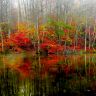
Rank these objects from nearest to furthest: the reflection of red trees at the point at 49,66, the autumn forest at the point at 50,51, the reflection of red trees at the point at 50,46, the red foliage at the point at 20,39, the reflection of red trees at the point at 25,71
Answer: the autumn forest at the point at 50,51 → the reflection of red trees at the point at 25,71 → the reflection of red trees at the point at 49,66 → the reflection of red trees at the point at 50,46 → the red foliage at the point at 20,39

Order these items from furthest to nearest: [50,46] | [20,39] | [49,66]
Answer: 1. [20,39]
2. [50,46]
3. [49,66]

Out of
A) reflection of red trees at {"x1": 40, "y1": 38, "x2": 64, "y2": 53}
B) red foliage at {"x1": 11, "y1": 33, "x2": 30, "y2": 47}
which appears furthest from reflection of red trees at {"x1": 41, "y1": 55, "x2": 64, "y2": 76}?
red foliage at {"x1": 11, "y1": 33, "x2": 30, "y2": 47}

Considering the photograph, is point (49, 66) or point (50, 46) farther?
point (50, 46)

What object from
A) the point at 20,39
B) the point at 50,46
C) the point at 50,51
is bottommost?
the point at 50,51

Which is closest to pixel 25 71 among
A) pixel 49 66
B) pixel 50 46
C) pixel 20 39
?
pixel 49 66

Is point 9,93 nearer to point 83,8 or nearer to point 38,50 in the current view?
point 38,50

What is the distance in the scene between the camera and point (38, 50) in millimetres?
38406

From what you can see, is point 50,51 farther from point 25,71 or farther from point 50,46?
point 25,71

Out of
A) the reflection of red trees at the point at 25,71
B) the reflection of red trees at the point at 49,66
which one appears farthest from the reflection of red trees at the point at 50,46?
the reflection of red trees at the point at 25,71

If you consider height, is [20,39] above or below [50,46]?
above

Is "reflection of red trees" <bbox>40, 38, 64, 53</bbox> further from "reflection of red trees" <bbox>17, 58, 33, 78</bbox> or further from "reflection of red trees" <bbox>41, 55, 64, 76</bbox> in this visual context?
"reflection of red trees" <bbox>17, 58, 33, 78</bbox>

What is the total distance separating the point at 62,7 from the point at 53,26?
18230mm

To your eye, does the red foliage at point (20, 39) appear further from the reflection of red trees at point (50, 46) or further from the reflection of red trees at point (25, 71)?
the reflection of red trees at point (25, 71)

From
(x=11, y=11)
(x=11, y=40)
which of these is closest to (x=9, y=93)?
(x=11, y=40)
